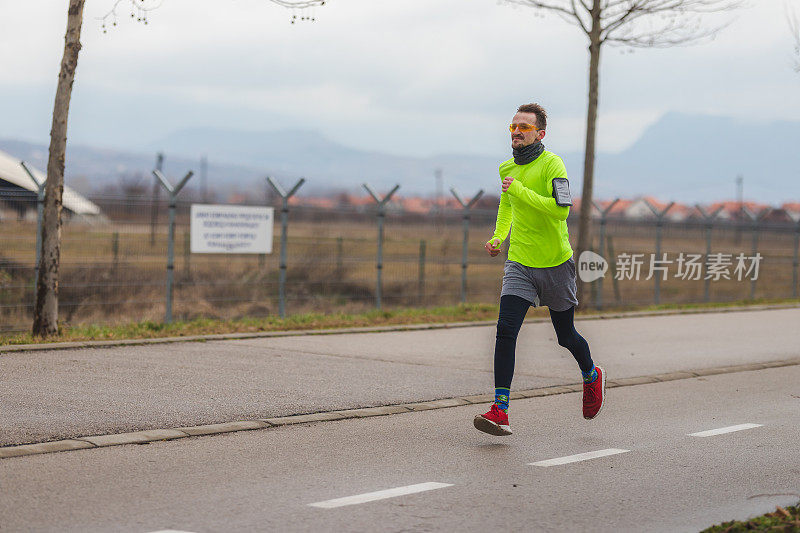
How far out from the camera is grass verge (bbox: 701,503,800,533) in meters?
Answer: 5.02

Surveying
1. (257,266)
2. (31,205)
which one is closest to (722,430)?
(31,205)

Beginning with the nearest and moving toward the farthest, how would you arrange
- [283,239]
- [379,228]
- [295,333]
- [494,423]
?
[494,423] < [295,333] < [283,239] < [379,228]

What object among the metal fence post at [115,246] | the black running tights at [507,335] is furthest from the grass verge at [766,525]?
the metal fence post at [115,246]

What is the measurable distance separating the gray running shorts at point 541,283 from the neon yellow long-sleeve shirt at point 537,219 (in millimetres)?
45

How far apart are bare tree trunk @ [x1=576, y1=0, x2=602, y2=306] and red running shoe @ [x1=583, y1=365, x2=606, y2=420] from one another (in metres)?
11.8

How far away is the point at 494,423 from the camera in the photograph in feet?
24.7

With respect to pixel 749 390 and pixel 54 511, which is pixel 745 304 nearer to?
pixel 749 390

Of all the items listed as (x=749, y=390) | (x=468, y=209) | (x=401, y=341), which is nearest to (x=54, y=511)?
Answer: (x=749, y=390)

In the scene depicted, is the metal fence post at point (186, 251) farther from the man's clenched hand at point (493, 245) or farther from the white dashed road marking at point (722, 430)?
the white dashed road marking at point (722, 430)

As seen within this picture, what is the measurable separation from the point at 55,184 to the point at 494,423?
6.71 m

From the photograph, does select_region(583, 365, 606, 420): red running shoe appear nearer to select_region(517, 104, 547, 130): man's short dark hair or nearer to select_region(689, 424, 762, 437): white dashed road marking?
select_region(689, 424, 762, 437): white dashed road marking

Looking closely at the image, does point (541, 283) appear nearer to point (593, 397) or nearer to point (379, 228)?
point (593, 397)

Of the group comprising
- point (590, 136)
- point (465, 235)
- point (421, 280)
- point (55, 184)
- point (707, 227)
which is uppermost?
point (590, 136)

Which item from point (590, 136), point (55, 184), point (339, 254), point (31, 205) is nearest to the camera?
point (55, 184)
